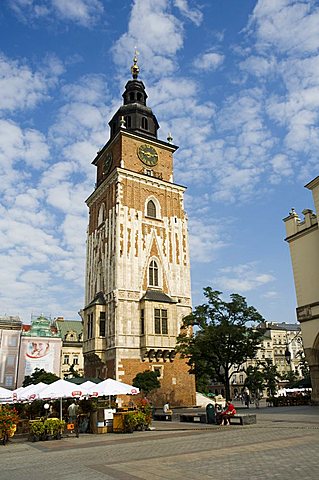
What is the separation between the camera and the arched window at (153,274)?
4028cm

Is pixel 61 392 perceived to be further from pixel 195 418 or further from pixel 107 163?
pixel 107 163

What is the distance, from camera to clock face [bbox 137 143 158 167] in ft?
147

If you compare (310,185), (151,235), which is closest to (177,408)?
(151,235)

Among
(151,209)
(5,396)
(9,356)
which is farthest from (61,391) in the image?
(9,356)

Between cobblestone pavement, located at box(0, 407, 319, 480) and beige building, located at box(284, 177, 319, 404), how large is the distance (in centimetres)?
1013

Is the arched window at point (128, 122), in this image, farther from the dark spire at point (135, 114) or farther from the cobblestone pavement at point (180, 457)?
the cobblestone pavement at point (180, 457)

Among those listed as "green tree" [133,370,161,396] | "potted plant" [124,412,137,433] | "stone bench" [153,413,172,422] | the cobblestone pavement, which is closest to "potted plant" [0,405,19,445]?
the cobblestone pavement

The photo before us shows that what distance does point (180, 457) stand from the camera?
451 inches

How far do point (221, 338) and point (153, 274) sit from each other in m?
12.7

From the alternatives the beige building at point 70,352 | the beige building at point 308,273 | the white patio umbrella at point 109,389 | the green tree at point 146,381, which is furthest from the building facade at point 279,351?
the white patio umbrella at point 109,389

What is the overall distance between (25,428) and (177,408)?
17738 millimetres

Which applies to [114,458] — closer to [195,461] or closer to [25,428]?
[195,461]

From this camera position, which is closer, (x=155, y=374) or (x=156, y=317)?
(x=155, y=374)

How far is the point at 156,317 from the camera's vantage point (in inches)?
1496
